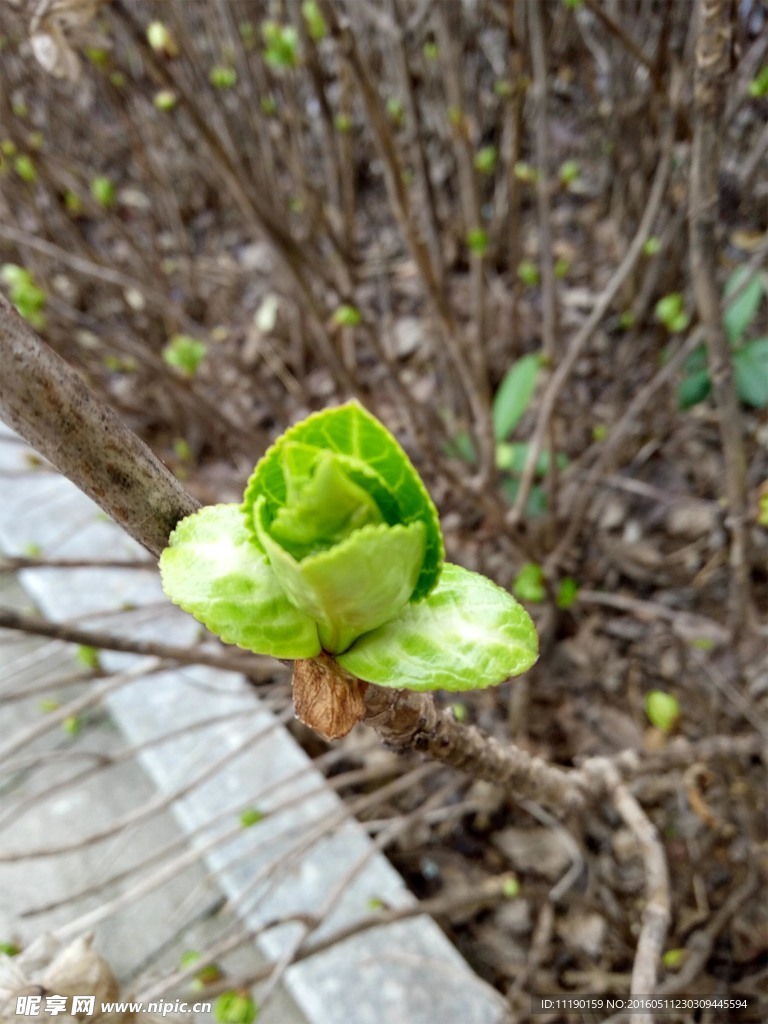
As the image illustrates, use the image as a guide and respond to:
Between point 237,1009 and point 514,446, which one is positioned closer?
point 237,1009

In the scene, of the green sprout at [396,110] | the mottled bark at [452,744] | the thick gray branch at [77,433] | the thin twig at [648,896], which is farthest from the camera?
the green sprout at [396,110]

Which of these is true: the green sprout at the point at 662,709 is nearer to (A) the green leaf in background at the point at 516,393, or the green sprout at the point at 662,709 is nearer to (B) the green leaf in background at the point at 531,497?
(B) the green leaf in background at the point at 531,497

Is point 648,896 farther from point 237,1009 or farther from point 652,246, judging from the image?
point 652,246

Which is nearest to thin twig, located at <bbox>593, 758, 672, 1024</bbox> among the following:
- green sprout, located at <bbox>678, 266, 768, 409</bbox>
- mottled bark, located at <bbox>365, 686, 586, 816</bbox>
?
mottled bark, located at <bbox>365, 686, 586, 816</bbox>

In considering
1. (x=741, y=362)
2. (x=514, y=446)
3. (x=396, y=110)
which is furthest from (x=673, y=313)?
(x=396, y=110)

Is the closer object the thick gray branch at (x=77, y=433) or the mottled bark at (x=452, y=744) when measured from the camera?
the thick gray branch at (x=77, y=433)

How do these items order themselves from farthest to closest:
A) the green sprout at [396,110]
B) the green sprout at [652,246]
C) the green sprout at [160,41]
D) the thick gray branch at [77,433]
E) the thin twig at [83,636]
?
1. the green sprout at [396,110]
2. the green sprout at [652,246]
3. the green sprout at [160,41]
4. the thin twig at [83,636]
5. the thick gray branch at [77,433]

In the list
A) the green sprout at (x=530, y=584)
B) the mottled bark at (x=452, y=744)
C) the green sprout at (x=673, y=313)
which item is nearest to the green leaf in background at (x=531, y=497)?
the green sprout at (x=530, y=584)
